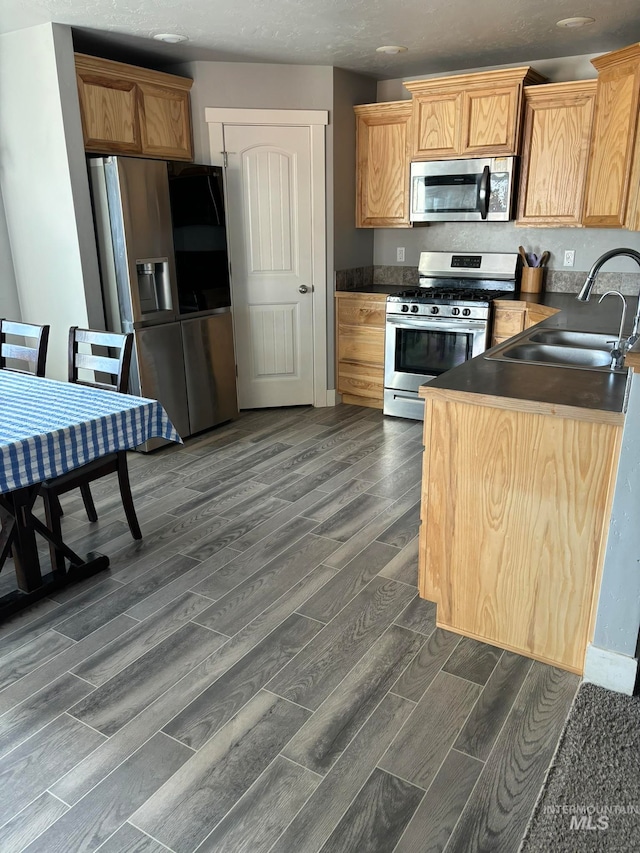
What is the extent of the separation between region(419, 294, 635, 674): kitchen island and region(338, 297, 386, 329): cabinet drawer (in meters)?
2.54

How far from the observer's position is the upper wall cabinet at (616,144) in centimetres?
350

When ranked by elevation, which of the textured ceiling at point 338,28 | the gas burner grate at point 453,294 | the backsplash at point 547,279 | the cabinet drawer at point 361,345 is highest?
the textured ceiling at point 338,28

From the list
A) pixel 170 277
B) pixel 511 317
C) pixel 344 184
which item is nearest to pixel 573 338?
pixel 511 317

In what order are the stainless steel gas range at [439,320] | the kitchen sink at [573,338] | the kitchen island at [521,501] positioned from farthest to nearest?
the stainless steel gas range at [439,320], the kitchen sink at [573,338], the kitchen island at [521,501]

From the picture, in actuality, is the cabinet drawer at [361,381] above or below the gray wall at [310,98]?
below

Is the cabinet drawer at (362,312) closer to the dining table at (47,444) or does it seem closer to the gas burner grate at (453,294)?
the gas burner grate at (453,294)

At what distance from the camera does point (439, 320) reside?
174 inches

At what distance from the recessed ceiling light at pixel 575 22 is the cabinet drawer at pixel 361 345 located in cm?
218

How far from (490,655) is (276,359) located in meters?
3.23

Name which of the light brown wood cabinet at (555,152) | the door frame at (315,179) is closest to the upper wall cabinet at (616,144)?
the light brown wood cabinet at (555,152)

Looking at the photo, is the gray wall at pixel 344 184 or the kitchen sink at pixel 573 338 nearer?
the kitchen sink at pixel 573 338

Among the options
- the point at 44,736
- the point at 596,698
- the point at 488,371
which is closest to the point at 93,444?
the point at 44,736

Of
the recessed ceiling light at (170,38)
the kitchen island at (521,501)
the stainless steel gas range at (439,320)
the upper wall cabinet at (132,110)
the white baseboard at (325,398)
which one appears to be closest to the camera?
the kitchen island at (521,501)

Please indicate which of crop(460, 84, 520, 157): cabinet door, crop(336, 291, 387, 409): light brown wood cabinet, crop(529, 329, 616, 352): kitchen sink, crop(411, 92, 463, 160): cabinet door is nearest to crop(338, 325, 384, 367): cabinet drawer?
crop(336, 291, 387, 409): light brown wood cabinet
